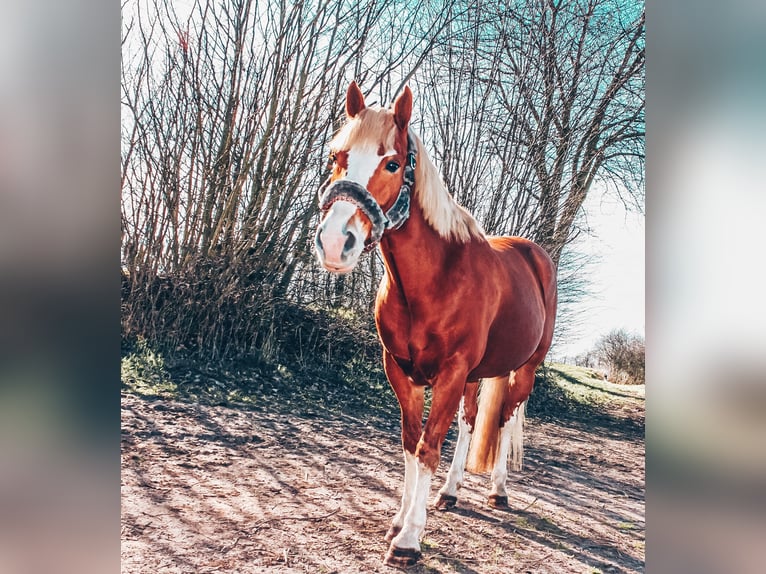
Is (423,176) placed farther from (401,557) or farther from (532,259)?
(401,557)

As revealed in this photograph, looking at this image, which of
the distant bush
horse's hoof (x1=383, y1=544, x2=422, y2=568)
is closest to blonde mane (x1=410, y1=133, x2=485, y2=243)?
horse's hoof (x1=383, y1=544, x2=422, y2=568)

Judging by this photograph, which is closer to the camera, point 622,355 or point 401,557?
point 401,557

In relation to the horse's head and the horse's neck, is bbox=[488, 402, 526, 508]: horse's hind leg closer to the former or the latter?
the horse's neck

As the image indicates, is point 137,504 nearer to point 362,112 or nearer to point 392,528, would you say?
point 392,528

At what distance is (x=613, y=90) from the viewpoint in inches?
163

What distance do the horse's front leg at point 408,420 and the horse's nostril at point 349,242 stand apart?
2.16 ft

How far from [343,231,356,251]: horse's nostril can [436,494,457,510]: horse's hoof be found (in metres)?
1.51

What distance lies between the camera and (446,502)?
99.4 inches
